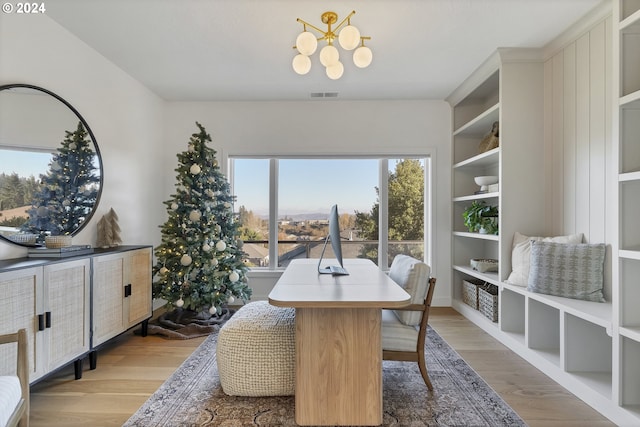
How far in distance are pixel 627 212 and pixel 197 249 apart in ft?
11.2

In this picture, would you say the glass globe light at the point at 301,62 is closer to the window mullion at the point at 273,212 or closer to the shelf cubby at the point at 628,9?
the shelf cubby at the point at 628,9

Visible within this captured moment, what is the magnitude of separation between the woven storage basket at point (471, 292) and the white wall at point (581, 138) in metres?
1.11

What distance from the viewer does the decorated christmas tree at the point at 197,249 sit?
3.47 m

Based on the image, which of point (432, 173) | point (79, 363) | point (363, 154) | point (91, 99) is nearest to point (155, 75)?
point (91, 99)

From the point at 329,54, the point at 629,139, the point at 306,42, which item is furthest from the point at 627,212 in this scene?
the point at 306,42

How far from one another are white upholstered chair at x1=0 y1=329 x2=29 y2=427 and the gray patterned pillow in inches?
127

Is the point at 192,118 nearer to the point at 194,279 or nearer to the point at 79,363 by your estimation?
the point at 194,279

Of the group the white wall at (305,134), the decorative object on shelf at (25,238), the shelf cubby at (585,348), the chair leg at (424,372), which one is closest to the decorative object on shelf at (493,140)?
the white wall at (305,134)

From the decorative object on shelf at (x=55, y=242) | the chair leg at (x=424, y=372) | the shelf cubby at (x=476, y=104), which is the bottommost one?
the chair leg at (x=424, y=372)

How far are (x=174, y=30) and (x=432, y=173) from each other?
323cm

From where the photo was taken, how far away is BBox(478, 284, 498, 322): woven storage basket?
3.39 m

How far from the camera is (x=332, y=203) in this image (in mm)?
4527

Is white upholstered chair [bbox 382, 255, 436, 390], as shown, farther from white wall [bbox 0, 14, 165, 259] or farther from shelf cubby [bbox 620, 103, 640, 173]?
white wall [bbox 0, 14, 165, 259]

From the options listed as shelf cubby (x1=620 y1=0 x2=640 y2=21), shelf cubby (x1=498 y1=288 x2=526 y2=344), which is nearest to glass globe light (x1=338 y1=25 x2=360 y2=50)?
shelf cubby (x1=620 y1=0 x2=640 y2=21)
